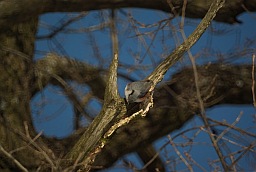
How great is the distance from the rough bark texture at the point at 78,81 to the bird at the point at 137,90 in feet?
2.53

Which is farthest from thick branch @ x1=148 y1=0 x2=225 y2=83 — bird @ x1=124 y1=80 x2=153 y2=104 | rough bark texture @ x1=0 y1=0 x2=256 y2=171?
rough bark texture @ x1=0 y1=0 x2=256 y2=171

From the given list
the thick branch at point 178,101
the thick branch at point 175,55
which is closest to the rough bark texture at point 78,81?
the thick branch at point 178,101

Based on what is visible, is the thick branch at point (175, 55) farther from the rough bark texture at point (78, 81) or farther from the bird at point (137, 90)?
the rough bark texture at point (78, 81)

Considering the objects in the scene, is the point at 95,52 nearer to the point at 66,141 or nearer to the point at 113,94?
the point at 66,141

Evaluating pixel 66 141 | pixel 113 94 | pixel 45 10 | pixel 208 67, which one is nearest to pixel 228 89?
pixel 208 67

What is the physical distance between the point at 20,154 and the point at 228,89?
1.20 meters

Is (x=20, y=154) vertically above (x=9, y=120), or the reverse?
(x=9, y=120)

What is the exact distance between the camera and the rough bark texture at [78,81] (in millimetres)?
2098

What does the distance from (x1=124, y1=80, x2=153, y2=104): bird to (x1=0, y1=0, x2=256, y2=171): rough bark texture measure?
77 centimetres

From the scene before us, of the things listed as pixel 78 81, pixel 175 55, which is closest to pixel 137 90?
pixel 175 55

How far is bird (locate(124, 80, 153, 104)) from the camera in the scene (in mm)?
1232

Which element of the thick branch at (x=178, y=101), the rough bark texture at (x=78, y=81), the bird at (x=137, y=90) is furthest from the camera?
the thick branch at (x=178, y=101)

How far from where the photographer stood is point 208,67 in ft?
8.77

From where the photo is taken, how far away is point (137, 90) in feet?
4.06
